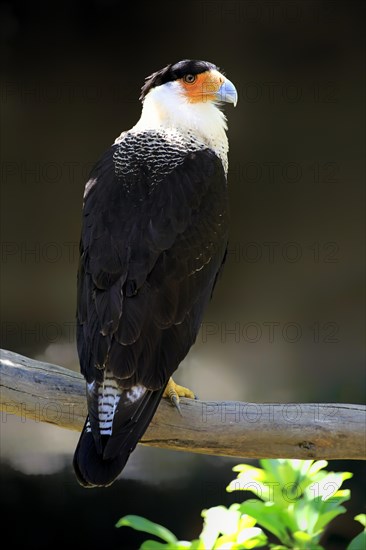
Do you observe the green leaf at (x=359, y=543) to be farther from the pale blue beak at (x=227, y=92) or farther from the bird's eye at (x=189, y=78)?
A: the bird's eye at (x=189, y=78)

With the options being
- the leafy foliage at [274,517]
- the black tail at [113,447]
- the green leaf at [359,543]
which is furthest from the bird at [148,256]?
the green leaf at [359,543]

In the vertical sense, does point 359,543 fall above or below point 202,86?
below

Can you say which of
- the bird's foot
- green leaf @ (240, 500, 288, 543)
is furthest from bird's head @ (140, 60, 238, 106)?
green leaf @ (240, 500, 288, 543)

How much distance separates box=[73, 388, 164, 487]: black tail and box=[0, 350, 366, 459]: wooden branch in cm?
25

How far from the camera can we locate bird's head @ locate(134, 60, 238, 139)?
10.7ft

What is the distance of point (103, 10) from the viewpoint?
4.53m

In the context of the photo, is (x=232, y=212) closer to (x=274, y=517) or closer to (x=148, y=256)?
(x=148, y=256)

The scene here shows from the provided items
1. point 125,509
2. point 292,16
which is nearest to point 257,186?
point 292,16

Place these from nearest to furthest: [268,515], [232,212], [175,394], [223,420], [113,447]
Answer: [268,515], [113,447], [223,420], [175,394], [232,212]

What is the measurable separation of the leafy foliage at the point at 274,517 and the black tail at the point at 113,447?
0.13 meters

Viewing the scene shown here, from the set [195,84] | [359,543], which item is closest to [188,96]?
[195,84]

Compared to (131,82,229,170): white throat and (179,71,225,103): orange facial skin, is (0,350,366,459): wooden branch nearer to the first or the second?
(131,82,229,170): white throat

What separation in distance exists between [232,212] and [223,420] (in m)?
2.13

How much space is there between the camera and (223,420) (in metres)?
2.77
